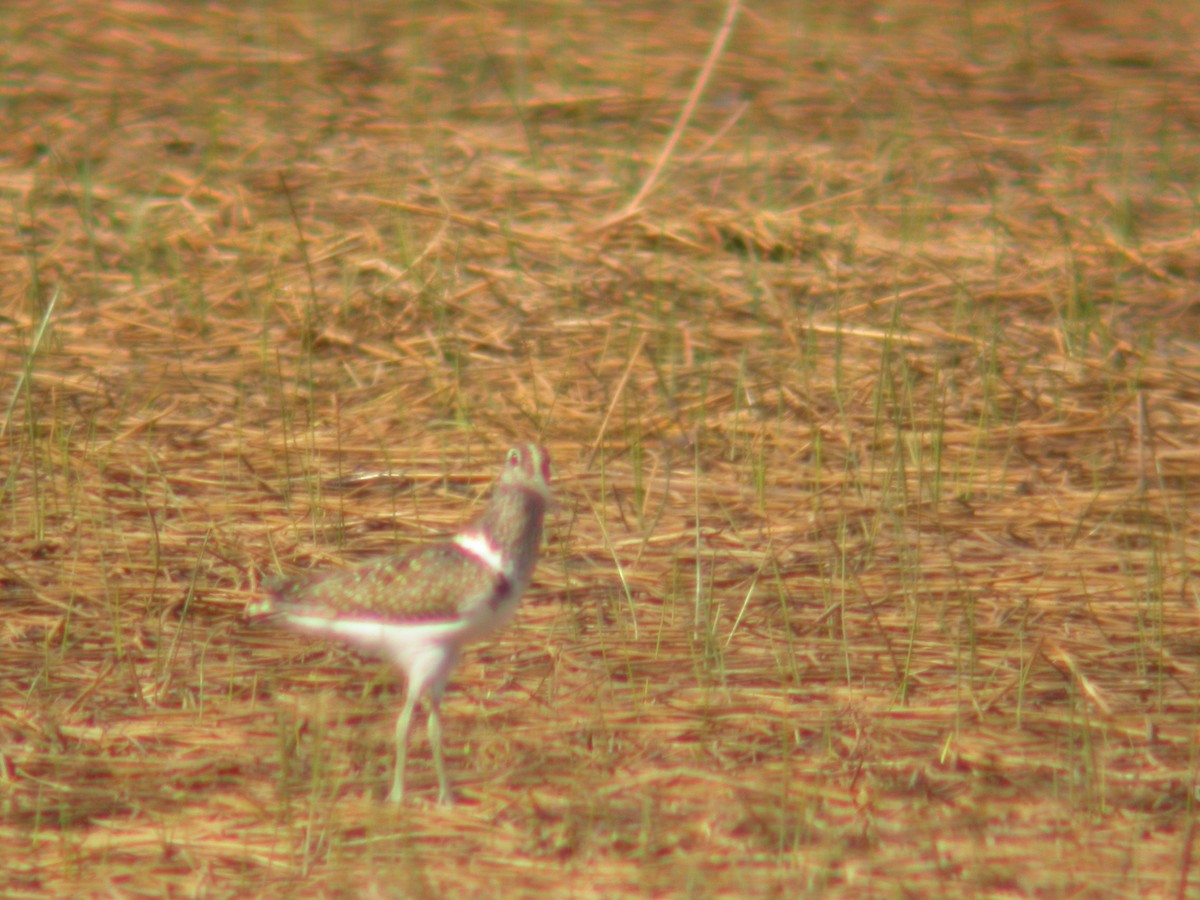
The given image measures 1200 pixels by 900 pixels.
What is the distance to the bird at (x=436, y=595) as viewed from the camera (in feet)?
11.0

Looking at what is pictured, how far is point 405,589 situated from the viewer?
11.3 ft

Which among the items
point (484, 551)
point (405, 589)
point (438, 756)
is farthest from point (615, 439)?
point (438, 756)

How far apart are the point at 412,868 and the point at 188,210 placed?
15.2 ft

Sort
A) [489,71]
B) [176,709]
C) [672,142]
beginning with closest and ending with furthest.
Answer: [176,709] < [672,142] < [489,71]

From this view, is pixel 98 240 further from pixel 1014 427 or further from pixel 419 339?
pixel 1014 427

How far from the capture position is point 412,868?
9.63ft

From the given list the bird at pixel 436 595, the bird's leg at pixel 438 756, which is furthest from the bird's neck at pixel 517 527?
the bird's leg at pixel 438 756

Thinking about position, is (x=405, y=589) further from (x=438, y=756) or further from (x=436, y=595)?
(x=438, y=756)

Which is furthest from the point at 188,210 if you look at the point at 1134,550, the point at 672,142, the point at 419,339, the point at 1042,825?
the point at 1042,825

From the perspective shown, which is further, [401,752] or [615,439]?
[615,439]

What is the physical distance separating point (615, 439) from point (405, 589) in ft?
6.53

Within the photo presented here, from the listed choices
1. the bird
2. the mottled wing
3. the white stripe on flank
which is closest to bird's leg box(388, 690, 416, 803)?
the bird

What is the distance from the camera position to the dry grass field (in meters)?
3.27

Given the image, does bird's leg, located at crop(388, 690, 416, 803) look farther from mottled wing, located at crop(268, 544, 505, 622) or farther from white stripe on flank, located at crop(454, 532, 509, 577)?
white stripe on flank, located at crop(454, 532, 509, 577)
